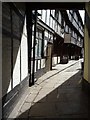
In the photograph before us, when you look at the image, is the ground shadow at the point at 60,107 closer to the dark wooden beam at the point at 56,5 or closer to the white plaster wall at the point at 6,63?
the white plaster wall at the point at 6,63

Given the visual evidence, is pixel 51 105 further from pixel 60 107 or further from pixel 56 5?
pixel 56 5

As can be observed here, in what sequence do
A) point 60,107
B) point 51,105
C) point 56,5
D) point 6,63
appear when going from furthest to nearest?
point 56,5 → point 51,105 → point 60,107 → point 6,63

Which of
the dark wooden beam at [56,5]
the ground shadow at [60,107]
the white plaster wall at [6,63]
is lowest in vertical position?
the ground shadow at [60,107]

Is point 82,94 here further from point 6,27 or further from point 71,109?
point 6,27

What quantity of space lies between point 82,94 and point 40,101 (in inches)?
75.9

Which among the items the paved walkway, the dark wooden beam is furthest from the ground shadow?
the dark wooden beam

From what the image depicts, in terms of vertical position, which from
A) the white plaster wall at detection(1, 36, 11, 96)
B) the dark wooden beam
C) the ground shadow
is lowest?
the ground shadow

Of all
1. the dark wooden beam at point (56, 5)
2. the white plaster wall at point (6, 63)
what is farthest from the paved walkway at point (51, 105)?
the dark wooden beam at point (56, 5)

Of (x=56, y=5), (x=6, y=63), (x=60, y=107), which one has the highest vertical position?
(x=56, y=5)

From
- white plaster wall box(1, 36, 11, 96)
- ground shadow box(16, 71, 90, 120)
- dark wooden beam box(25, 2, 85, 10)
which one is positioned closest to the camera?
white plaster wall box(1, 36, 11, 96)

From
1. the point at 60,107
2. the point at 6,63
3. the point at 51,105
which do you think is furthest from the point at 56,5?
the point at 6,63

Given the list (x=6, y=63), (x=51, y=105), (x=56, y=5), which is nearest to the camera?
(x=6, y=63)

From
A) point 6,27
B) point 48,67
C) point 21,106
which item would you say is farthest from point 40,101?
point 48,67

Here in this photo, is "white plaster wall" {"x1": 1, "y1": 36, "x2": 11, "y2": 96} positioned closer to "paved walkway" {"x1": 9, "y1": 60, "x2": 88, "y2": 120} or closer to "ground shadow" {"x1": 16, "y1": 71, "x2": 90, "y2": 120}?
"paved walkway" {"x1": 9, "y1": 60, "x2": 88, "y2": 120}
